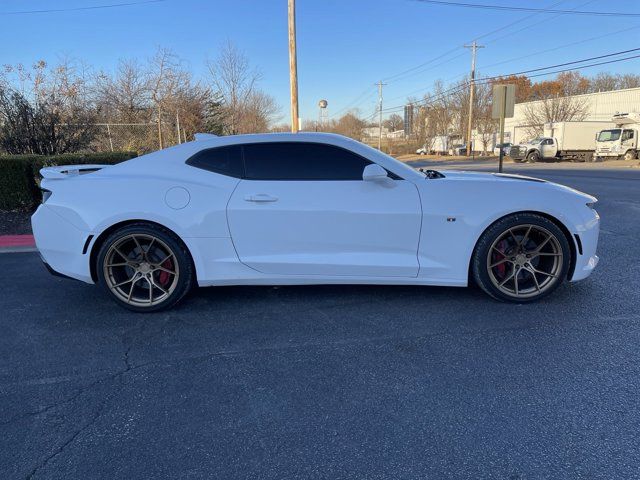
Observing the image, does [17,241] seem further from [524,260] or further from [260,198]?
[524,260]

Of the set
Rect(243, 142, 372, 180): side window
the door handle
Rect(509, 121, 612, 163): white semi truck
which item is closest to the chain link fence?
Rect(243, 142, 372, 180): side window

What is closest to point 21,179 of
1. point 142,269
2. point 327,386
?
point 142,269

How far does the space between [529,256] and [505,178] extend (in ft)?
2.49

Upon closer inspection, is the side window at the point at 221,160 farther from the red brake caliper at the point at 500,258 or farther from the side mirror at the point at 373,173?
the red brake caliper at the point at 500,258

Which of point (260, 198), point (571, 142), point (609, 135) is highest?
point (609, 135)

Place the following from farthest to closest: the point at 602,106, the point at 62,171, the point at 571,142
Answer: the point at 602,106, the point at 571,142, the point at 62,171

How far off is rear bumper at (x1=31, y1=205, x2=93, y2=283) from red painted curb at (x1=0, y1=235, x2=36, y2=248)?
3.25 meters

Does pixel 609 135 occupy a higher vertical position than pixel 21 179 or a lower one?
higher

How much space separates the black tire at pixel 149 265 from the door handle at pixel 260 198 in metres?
0.70

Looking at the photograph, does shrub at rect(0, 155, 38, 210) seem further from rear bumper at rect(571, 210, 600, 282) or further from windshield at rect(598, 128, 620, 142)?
windshield at rect(598, 128, 620, 142)

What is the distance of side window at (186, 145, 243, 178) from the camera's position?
147 inches

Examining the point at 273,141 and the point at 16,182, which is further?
the point at 16,182

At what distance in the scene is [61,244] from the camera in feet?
12.4

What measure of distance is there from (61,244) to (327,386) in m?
2.66
